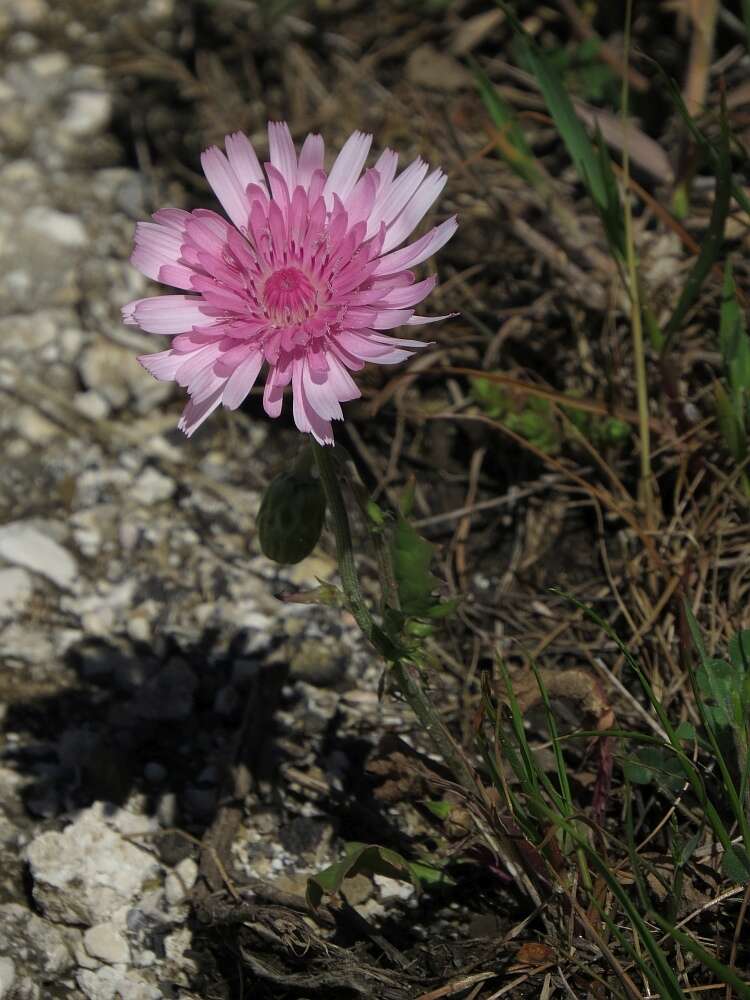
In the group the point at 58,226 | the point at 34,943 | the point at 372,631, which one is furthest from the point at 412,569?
the point at 58,226

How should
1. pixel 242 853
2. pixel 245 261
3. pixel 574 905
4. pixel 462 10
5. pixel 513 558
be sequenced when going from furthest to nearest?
pixel 462 10 → pixel 513 558 → pixel 242 853 → pixel 245 261 → pixel 574 905

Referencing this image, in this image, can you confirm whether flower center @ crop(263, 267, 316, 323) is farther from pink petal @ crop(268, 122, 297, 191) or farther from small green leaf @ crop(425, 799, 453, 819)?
small green leaf @ crop(425, 799, 453, 819)

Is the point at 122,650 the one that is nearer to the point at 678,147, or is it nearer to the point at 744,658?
the point at 744,658

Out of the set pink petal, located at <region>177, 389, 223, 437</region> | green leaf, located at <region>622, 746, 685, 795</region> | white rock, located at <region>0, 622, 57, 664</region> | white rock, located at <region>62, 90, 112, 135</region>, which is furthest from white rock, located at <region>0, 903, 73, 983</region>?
white rock, located at <region>62, 90, 112, 135</region>

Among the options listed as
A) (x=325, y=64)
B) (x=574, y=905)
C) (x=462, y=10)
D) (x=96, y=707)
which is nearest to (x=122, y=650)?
(x=96, y=707)

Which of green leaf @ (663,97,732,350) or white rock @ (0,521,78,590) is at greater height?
green leaf @ (663,97,732,350)

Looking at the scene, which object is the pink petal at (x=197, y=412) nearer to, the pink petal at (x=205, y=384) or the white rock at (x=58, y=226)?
the pink petal at (x=205, y=384)

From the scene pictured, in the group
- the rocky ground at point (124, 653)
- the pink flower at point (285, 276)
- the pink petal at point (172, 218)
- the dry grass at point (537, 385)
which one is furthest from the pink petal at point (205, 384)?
the rocky ground at point (124, 653)
